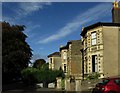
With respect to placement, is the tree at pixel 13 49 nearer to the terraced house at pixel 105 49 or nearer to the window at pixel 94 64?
the window at pixel 94 64

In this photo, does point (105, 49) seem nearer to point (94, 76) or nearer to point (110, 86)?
point (94, 76)

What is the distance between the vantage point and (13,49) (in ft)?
154

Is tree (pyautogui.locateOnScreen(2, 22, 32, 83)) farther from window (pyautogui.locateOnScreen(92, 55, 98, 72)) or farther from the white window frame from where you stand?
the white window frame

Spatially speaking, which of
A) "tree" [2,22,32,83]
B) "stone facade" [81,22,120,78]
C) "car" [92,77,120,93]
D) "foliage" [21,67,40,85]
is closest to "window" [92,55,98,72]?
"stone facade" [81,22,120,78]

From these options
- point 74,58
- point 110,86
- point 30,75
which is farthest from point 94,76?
point 74,58

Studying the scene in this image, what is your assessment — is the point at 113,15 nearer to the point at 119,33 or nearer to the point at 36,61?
the point at 119,33

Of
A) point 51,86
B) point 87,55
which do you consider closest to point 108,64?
point 87,55

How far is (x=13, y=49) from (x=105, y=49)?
15.1 m

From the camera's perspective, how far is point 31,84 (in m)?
49.3

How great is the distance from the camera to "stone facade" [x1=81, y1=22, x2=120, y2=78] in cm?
3869

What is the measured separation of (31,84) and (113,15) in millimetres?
17276

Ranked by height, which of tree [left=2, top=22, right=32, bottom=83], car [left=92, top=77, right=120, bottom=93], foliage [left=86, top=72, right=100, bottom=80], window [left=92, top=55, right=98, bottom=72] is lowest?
car [left=92, top=77, right=120, bottom=93]

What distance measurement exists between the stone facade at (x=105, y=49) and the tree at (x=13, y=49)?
1156cm

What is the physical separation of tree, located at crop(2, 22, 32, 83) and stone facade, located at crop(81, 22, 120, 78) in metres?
11.6
